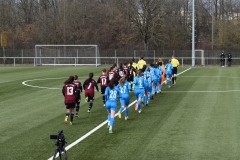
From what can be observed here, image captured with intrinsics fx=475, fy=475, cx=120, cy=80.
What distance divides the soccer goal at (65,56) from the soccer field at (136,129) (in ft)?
109

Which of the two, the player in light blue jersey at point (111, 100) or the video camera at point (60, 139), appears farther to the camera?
the player in light blue jersey at point (111, 100)

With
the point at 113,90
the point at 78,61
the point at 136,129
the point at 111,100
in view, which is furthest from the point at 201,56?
the point at 111,100

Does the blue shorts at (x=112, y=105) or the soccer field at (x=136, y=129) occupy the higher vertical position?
the blue shorts at (x=112, y=105)

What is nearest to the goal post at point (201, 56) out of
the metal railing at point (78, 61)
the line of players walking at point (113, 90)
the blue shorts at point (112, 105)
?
the metal railing at point (78, 61)

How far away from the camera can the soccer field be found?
1179cm

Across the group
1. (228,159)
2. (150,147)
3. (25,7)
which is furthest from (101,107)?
(25,7)

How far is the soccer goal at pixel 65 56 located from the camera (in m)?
57.5

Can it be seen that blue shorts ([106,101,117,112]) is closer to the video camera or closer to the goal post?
the video camera

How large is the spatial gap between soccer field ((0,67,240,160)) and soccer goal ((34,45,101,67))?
109 feet

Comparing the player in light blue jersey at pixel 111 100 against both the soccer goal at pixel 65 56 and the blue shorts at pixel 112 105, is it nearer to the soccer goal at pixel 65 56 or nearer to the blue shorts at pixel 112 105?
the blue shorts at pixel 112 105

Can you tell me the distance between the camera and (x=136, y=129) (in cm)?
1491

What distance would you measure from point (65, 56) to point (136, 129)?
44.5 m

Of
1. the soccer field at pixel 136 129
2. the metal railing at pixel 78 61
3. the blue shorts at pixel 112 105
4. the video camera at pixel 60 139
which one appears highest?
the metal railing at pixel 78 61

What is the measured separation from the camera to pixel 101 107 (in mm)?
20469
